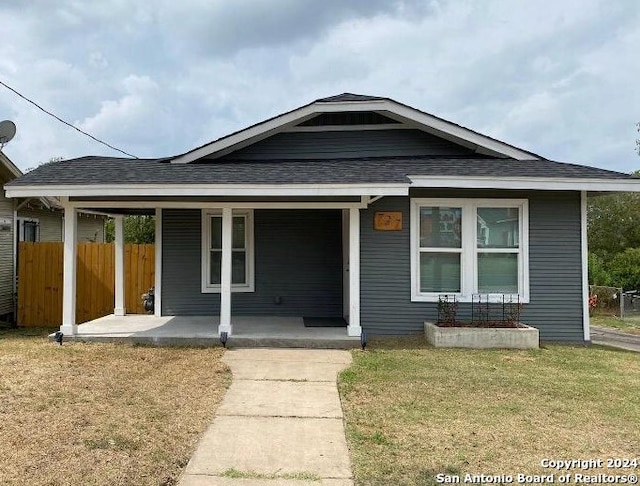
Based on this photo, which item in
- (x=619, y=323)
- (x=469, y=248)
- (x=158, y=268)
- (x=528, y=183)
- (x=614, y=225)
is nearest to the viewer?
(x=528, y=183)

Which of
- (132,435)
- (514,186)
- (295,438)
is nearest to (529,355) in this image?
(514,186)

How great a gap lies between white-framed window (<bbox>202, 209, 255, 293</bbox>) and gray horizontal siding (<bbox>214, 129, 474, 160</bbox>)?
1236mm

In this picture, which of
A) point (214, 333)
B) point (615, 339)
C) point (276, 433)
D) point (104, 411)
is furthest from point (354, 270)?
point (615, 339)

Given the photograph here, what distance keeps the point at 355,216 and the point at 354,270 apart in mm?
861

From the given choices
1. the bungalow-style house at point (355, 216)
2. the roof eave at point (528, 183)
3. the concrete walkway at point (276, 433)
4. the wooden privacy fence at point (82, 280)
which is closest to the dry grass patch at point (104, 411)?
the concrete walkway at point (276, 433)

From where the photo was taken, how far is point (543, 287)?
807 cm

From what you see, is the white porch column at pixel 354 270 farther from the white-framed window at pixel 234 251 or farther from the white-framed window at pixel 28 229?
the white-framed window at pixel 28 229

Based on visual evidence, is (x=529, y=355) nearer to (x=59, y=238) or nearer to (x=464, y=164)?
(x=464, y=164)

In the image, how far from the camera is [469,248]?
8.01 m

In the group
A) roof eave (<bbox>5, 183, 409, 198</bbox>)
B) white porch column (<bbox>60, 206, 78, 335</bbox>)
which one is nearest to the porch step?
white porch column (<bbox>60, 206, 78, 335</bbox>)

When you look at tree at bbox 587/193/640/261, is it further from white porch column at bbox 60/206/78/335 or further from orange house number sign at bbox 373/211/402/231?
white porch column at bbox 60/206/78/335

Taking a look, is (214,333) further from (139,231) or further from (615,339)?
(139,231)

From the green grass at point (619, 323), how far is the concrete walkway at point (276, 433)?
8277 mm

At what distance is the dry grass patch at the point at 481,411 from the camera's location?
3428mm
